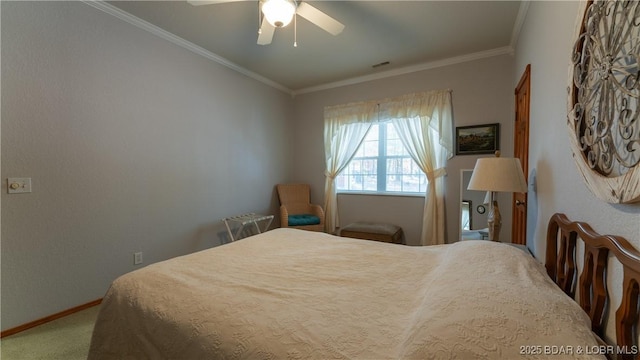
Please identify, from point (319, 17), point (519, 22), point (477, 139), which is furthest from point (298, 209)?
point (519, 22)

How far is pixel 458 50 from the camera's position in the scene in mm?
3047

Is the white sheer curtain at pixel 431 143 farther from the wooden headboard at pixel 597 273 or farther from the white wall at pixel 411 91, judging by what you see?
the wooden headboard at pixel 597 273

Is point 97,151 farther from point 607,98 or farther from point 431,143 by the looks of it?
point 431,143

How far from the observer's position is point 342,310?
979 millimetres

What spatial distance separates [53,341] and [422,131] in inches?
166

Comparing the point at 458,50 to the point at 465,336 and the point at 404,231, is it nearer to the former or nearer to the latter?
the point at 404,231

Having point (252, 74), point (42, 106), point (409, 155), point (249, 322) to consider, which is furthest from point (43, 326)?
point (409, 155)

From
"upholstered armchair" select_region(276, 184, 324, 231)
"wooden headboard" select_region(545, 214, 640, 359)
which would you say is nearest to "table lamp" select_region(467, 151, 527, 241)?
"wooden headboard" select_region(545, 214, 640, 359)

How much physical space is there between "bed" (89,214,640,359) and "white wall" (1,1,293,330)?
139 cm

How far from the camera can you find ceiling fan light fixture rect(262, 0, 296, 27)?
5.48 feet

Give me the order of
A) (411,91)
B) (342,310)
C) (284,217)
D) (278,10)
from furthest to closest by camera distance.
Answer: (284,217)
(411,91)
(278,10)
(342,310)

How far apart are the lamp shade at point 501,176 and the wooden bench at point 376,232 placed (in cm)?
172

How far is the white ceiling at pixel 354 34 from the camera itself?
7.45 ft

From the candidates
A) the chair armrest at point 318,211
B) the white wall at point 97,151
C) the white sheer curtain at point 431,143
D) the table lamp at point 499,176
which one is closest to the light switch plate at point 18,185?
the white wall at point 97,151
